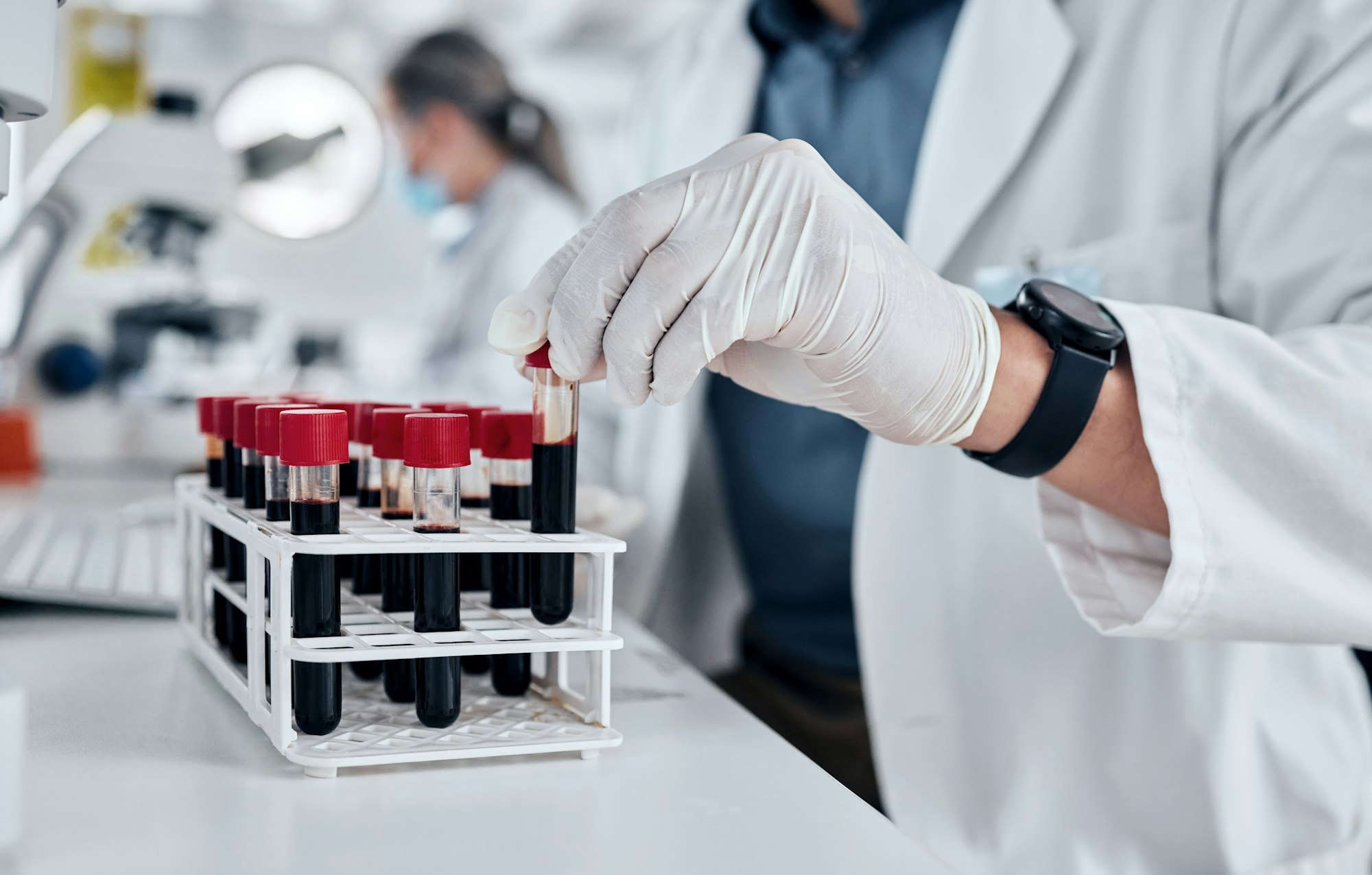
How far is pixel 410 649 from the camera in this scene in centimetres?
57

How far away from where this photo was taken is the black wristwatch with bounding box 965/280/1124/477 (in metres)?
0.78

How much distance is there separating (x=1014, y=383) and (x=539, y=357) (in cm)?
38

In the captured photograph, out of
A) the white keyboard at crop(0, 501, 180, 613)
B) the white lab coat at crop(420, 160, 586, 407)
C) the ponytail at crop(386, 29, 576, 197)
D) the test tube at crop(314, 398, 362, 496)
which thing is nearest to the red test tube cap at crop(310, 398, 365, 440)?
the test tube at crop(314, 398, 362, 496)

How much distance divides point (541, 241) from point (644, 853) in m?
2.34

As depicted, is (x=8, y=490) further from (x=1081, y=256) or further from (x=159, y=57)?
(x=1081, y=256)

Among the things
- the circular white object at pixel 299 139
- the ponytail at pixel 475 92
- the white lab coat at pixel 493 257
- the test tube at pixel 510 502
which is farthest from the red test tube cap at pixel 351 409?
the ponytail at pixel 475 92

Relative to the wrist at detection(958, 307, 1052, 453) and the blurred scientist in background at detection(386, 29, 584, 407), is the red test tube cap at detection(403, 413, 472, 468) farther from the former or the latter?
the blurred scientist in background at detection(386, 29, 584, 407)

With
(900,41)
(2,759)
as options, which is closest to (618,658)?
(2,759)

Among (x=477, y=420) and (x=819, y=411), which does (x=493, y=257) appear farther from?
(x=477, y=420)

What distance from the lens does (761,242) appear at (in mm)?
693

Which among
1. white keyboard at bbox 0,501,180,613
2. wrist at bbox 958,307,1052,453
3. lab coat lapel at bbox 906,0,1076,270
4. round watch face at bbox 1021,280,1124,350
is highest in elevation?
lab coat lapel at bbox 906,0,1076,270

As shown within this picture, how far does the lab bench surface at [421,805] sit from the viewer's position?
0.49 meters

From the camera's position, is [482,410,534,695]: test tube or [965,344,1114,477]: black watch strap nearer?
[482,410,534,695]: test tube

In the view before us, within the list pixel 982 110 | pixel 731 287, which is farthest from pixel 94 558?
pixel 982 110
